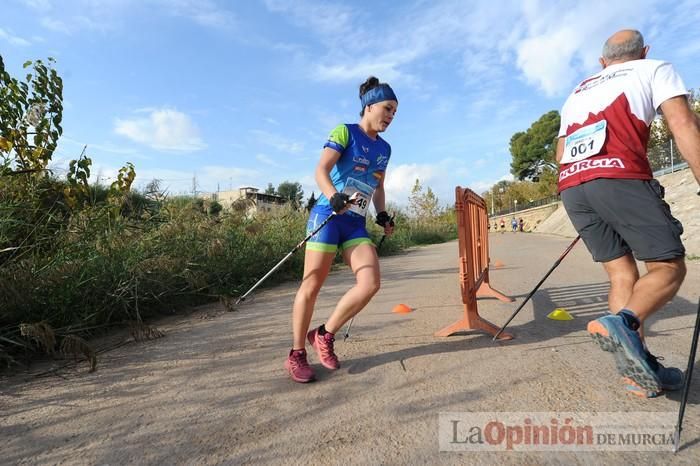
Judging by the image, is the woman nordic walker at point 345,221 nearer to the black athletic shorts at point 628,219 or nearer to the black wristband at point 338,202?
the black wristband at point 338,202

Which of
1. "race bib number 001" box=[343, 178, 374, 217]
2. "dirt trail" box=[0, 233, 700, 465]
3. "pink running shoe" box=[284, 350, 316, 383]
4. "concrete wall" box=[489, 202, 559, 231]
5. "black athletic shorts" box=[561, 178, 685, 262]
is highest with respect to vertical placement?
"concrete wall" box=[489, 202, 559, 231]

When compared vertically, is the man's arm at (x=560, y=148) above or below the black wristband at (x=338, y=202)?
above

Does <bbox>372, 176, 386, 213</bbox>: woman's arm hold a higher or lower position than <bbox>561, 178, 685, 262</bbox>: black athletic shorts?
higher

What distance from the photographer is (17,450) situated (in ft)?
6.15

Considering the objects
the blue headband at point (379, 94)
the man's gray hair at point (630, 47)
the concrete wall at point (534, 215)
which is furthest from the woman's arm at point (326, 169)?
the concrete wall at point (534, 215)

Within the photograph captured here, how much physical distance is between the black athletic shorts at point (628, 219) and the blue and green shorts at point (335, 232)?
1.31 meters

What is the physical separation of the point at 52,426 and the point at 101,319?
6.56ft

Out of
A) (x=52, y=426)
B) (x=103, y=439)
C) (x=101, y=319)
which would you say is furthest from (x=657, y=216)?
(x=101, y=319)

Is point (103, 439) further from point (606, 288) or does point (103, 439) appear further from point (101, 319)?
point (606, 288)

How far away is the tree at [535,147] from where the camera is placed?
59906 mm

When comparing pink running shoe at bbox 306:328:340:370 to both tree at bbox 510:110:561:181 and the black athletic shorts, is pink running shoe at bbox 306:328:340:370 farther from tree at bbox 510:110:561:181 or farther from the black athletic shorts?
tree at bbox 510:110:561:181

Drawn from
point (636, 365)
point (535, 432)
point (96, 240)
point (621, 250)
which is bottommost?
point (535, 432)

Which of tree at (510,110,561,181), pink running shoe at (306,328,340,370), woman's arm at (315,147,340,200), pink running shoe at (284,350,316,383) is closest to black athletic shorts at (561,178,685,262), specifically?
woman's arm at (315,147,340,200)

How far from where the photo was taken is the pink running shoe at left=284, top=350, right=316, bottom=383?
251 centimetres
